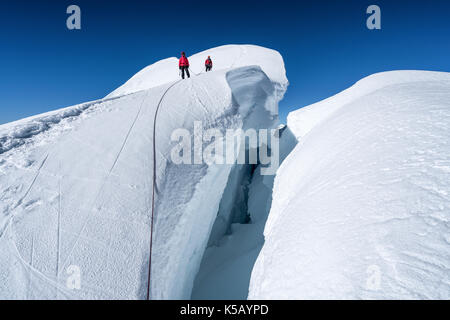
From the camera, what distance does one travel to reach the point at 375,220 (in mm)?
1369

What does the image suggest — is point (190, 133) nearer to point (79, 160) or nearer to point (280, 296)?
point (79, 160)

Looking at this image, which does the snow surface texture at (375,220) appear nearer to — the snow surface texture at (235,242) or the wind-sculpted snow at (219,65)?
the snow surface texture at (235,242)

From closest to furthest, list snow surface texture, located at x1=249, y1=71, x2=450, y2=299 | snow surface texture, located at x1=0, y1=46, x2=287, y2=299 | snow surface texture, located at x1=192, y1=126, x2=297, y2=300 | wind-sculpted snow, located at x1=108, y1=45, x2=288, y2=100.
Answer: snow surface texture, located at x1=249, y1=71, x2=450, y2=299 → snow surface texture, located at x1=0, y1=46, x2=287, y2=299 → snow surface texture, located at x1=192, y1=126, x2=297, y2=300 → wind-sculpted snow, located at x1=108, y1=45, x2=288, y2=100

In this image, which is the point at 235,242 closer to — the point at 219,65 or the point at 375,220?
the point at 375,220

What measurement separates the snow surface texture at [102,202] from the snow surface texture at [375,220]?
3.07ft

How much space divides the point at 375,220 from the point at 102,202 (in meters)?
2.30

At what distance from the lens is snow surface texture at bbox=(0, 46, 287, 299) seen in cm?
142

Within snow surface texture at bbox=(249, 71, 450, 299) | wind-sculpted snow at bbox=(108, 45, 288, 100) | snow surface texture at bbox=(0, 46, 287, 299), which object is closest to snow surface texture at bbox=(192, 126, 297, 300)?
snow surface texture at bbox=(0, 46, 287, 299)

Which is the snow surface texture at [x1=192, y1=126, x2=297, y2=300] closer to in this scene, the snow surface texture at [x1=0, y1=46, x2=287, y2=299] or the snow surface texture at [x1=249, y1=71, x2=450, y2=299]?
the snow surface texture at [x1=0, y1=46, x2=287, y2=299]

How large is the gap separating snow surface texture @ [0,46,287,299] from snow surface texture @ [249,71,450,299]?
936 mm

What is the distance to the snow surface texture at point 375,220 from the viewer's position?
3.62 ft

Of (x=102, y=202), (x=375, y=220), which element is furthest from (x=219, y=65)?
(x=375, y=220)

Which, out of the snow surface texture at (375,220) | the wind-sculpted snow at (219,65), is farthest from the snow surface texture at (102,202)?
the wind-sculpted snow at (219,65)
